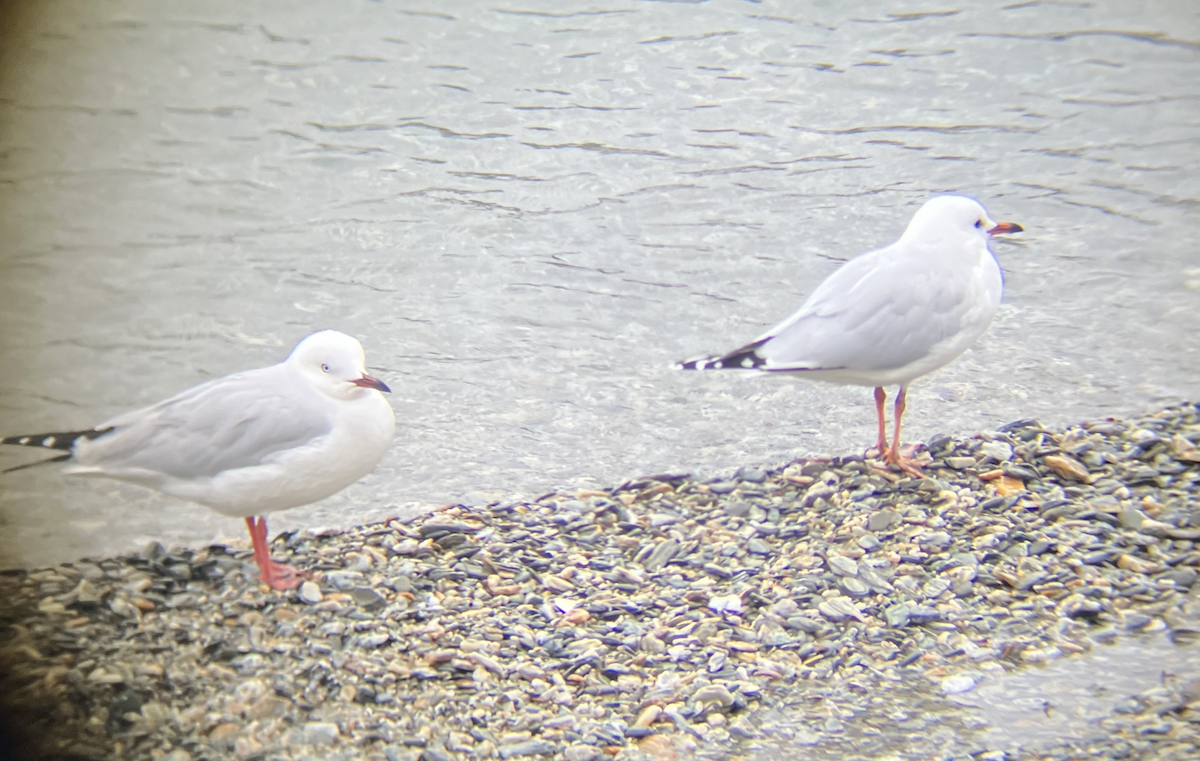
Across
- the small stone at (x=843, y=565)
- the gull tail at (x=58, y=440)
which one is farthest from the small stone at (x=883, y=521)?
the gull tail at (x=58, y=440)

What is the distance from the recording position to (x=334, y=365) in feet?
8.14

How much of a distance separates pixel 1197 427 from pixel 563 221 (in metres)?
2.38

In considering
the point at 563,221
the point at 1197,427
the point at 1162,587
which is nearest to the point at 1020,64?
the point at 563,221

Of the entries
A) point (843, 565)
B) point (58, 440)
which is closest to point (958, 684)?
point (843, 565)

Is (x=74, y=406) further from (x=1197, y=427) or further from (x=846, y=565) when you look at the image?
(x=1197, y=427)

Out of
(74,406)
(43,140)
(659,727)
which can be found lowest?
(659,727)

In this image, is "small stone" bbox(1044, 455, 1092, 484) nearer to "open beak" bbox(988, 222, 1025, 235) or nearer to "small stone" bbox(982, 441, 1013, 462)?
"small stone" bbox(982, 441, 1013, 462)

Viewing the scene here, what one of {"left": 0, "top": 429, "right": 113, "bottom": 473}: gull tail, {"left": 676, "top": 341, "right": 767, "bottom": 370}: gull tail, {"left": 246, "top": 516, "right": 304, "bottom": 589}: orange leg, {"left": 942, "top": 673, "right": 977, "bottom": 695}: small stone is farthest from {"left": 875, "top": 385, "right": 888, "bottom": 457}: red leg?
{"left": 0, "top": 429, "right": 113, "bottom": 473}: gull tail

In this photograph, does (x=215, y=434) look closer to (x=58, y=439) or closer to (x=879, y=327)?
(x=58, y=439)

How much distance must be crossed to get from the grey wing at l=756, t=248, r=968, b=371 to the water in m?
0.35

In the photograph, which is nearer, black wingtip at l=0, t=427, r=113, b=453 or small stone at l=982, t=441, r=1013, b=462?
black wingtip at l=0, t=427, r=113, b=453

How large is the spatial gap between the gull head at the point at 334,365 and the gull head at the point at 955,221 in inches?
60.4

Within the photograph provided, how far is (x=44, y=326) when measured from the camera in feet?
12.5

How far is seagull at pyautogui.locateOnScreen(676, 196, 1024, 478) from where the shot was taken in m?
3.08
